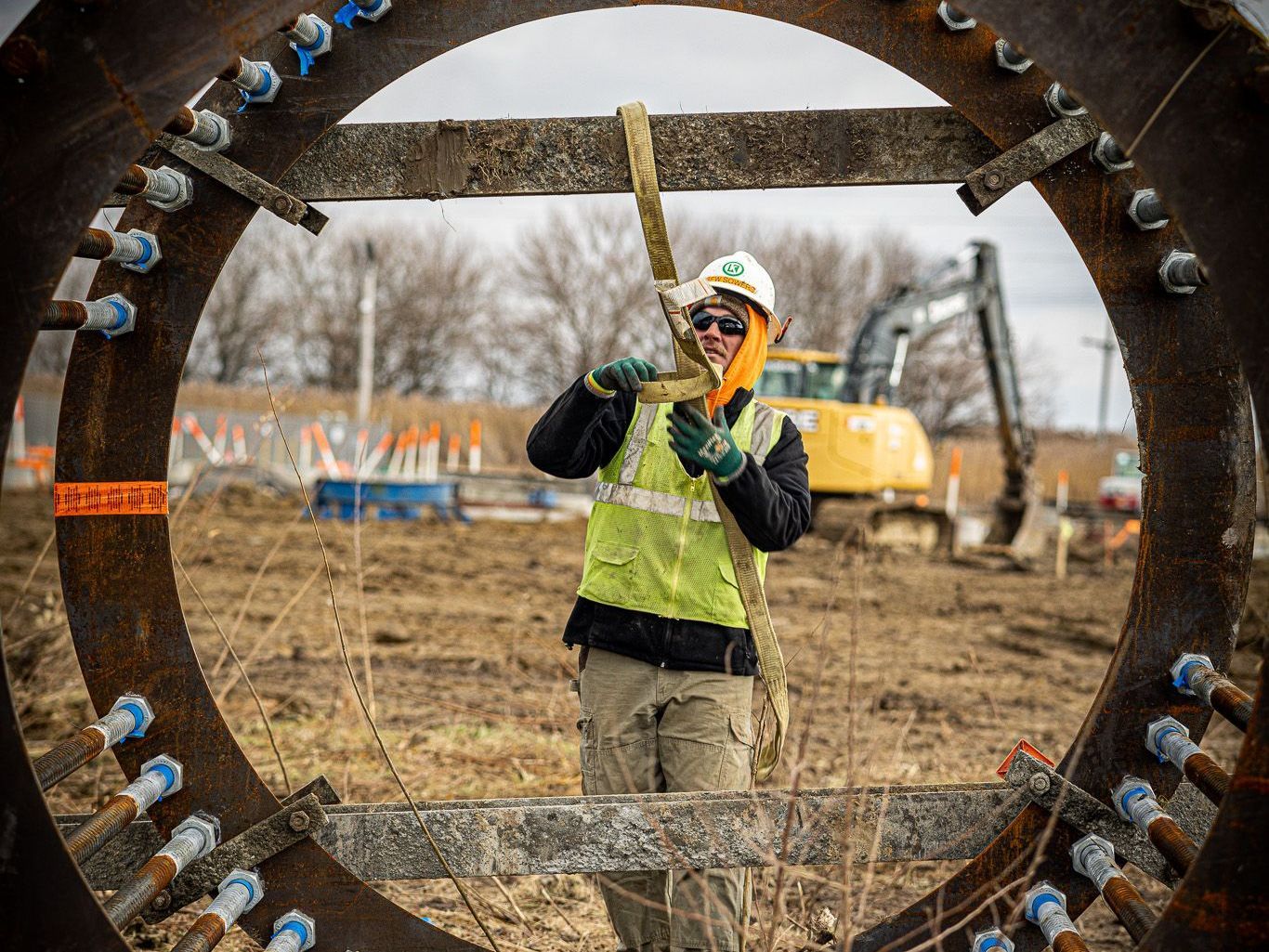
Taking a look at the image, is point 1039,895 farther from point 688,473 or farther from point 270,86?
point 270,86

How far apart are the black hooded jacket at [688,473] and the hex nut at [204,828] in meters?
1.02

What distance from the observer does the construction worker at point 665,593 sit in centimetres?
320

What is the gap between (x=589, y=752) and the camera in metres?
3.32

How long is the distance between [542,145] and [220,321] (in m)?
43.6

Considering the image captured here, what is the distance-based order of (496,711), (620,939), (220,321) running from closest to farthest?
(620,939) → (496,711) → (220,321)

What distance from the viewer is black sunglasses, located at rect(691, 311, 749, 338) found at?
3.34m

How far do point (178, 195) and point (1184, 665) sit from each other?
8.75 ft

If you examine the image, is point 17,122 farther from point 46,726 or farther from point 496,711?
point 496,711

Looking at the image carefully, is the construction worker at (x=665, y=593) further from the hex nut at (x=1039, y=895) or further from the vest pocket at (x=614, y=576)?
the hex nut at (x=1039, y=895)

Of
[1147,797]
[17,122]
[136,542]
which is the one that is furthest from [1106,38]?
[136,542]

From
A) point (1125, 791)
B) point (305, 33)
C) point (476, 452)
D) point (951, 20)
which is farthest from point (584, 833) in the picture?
point (476, 452)

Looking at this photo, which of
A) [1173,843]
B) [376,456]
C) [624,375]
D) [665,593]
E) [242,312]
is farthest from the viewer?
[242,312]

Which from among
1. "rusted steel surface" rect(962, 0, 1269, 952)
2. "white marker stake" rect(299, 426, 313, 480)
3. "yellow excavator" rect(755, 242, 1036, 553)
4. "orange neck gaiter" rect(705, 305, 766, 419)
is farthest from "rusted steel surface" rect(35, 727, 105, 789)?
"white marker stake" rect(299, 426, 313, 480)

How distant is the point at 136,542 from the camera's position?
2.85 m
